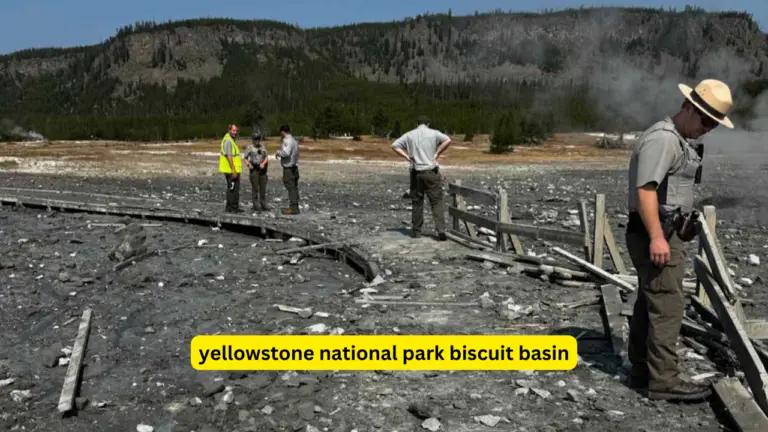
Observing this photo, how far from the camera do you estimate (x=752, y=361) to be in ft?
14.2

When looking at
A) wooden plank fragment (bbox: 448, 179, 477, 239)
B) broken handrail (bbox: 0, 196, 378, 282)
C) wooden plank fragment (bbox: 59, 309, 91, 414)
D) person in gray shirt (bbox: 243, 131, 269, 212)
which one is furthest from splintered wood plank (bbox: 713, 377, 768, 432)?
person in gray shirt (bbox: 243, 131, 269, 212)

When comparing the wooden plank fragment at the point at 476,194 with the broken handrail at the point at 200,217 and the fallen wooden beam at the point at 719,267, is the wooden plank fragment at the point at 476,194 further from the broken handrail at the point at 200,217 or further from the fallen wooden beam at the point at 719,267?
the fallen wooden beam at the point at 719,267

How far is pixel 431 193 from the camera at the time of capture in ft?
34.6

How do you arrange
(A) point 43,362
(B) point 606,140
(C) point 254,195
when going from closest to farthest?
(A) point 43,362 → (C) point 254,195 → (B) point 606,140

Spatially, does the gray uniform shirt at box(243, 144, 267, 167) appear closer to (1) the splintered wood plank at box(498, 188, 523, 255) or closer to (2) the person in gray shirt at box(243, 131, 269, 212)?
(2) the person in gray shirt at box(243, 131, 269, 212)

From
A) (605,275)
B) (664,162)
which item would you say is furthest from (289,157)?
Answer: (664,162)

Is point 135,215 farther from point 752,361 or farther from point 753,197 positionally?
point 753,197

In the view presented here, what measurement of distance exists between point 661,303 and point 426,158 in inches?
243

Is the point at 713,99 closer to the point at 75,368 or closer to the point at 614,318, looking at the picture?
the point at 614,318

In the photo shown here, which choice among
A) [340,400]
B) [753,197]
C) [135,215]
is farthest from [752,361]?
[753,197]

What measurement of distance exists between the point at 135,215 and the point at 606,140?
45.7m

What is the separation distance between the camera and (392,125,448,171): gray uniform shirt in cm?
1028

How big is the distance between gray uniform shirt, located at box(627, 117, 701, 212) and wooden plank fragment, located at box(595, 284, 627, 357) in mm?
1640
